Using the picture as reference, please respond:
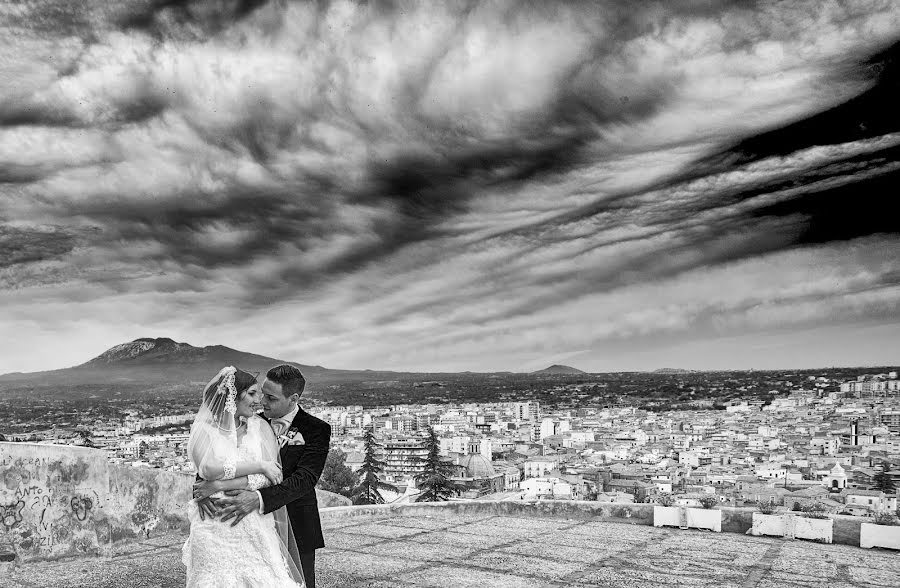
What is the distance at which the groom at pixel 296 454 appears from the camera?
2.73m

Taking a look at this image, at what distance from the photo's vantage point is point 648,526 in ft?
24.1

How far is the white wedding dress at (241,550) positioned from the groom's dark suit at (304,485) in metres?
0.08

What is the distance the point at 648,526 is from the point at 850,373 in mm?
152264

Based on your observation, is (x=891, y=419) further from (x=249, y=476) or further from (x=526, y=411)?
(x=249, y=476)

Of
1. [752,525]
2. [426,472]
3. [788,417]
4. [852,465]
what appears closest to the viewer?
[752,525]

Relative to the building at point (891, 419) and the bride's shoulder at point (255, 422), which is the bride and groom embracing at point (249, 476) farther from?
the building at point (891, 419)

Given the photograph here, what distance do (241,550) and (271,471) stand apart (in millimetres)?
306

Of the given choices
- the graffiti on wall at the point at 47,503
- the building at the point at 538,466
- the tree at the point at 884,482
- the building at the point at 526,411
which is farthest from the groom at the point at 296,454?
the building at the point at 526,411

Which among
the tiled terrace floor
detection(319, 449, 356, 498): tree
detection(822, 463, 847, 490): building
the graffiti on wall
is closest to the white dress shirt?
the tiled terrace floor

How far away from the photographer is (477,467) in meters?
70.4

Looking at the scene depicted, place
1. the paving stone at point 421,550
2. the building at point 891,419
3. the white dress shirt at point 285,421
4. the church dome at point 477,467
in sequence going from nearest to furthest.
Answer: the white dress shirt at point 285,421 < the paving stone at point 421,550 < the church dome at point 477,467 < the building at point 891,419

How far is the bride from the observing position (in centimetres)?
265

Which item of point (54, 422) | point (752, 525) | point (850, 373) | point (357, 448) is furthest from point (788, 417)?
point (752, 525)

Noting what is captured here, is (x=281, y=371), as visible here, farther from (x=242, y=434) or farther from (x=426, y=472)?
(x=426, y=472)
